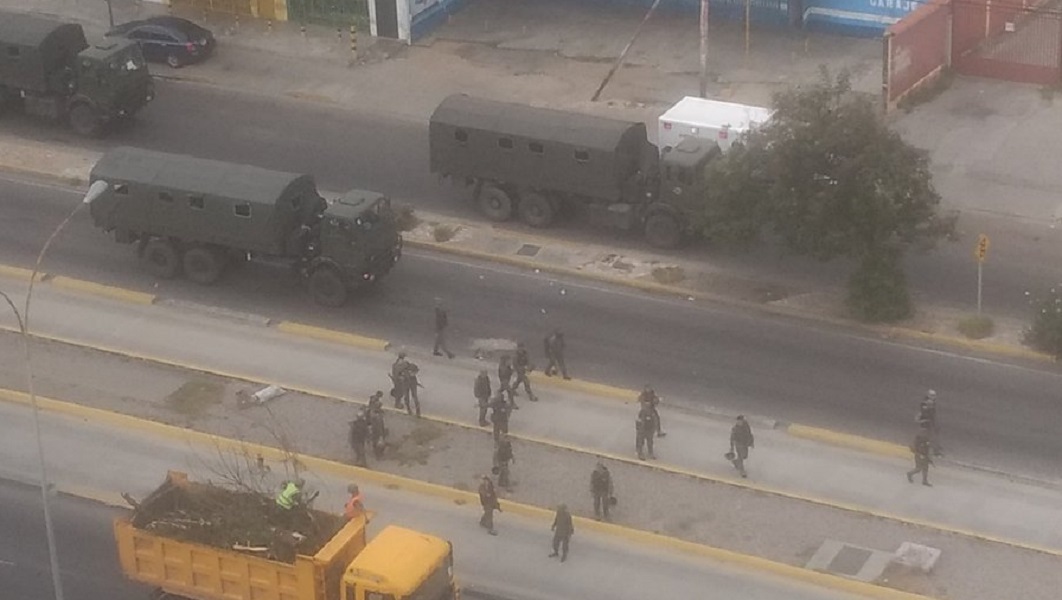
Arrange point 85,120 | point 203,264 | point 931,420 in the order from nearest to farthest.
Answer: point 931,420
point 203,264
point 85,120

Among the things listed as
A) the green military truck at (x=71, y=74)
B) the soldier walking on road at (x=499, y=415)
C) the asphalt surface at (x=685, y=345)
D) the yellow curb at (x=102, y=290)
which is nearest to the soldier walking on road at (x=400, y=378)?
the soldier walking on road at (x=499, y=415)

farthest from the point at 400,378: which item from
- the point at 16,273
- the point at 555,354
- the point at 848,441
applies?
the point at 16,273

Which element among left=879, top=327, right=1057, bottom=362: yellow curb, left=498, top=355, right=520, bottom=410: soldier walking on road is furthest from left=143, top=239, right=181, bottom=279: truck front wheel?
left=879, top=327, right=1057, bottom=362: yellow curb

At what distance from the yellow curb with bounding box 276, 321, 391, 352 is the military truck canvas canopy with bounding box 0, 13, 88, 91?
12268 millimetres

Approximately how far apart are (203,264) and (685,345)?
413 inches

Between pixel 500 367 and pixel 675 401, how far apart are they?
342 centimetres

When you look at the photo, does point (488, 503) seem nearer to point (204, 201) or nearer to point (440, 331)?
point (440, 331)

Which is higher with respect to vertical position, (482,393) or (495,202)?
(495,202)

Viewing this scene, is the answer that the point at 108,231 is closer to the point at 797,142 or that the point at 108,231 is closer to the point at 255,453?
the point at 255,453

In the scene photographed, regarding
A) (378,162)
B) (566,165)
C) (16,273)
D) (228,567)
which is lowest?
(228,567)

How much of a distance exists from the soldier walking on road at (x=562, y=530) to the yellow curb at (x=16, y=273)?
16.0m

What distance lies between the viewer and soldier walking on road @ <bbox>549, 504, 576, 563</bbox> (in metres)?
30.4

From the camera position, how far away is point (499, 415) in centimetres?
3412

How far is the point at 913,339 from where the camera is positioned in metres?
38.2
